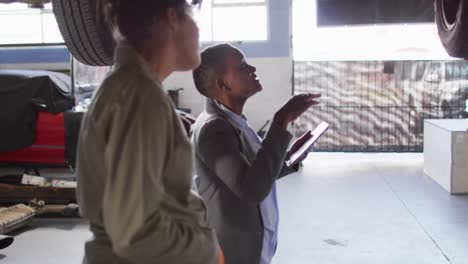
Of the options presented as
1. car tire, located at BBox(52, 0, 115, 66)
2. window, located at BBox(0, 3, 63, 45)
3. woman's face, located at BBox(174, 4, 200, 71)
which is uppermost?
window, located at BBox(0, 3, 63, 45)

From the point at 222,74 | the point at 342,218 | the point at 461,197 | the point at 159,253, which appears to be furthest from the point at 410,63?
the point at 159,253

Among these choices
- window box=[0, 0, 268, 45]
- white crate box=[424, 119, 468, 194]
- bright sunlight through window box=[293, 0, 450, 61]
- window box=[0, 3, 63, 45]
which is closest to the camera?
white crate box=[424, 119, 468, 194]

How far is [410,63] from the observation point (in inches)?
337

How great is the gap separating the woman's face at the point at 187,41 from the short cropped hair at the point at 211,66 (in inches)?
27.9

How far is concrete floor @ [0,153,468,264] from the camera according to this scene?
414 cm

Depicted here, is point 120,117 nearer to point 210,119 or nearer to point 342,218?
point 210,119

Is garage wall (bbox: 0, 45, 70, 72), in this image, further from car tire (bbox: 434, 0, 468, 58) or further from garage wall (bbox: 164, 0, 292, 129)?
car tire (bbox: 434, 0, 468, 58)

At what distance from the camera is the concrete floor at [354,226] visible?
414 cm

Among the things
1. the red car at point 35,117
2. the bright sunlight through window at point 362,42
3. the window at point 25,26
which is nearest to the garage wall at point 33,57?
the window at point 25,26

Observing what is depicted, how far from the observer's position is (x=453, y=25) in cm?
254

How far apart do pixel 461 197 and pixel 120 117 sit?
5616mm

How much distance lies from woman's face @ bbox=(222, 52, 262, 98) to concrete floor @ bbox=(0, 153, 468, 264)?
91.6 inches

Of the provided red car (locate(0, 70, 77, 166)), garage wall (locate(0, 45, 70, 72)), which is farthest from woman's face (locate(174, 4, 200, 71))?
garage wall (locate(0, 45, 70, 72))

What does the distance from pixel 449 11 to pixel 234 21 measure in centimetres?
642
